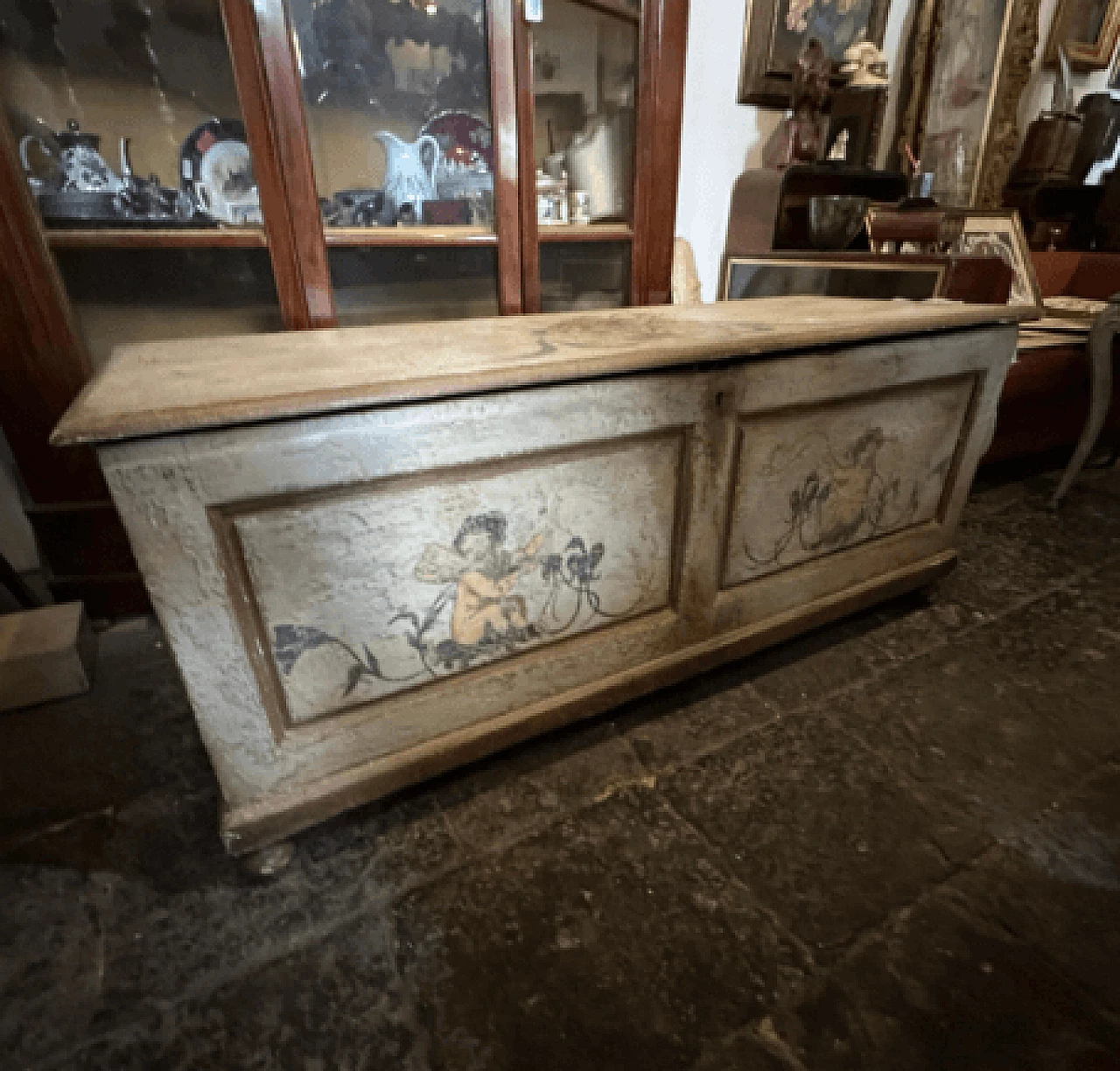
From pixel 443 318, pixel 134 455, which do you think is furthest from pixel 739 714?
pixel 443 318

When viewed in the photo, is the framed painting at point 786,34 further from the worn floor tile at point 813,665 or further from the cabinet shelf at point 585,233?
the worn floor tile at point 813,665

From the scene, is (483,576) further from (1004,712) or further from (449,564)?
(1004,712)

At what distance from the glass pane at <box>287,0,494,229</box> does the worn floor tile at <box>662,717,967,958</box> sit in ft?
5.22

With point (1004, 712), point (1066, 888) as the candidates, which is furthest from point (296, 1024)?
point (1004, 712)

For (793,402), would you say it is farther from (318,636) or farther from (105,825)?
(105,825)

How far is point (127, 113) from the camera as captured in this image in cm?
142

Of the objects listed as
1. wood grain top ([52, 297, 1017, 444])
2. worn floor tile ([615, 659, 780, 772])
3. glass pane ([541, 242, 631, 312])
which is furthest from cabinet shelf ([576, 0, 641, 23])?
worn floor tile ([615, 659, 780, 772])

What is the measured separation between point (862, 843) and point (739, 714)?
0.36 metres

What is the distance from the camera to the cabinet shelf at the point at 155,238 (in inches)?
53.8

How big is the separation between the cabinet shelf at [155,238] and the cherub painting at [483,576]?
104 cm

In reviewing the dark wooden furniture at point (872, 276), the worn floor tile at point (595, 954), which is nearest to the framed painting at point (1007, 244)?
the dark wooden furniture at point (872, 276)

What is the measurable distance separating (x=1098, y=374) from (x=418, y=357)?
2502 mm

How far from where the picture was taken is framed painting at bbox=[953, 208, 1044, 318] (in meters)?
2.39

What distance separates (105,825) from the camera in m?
1.14
